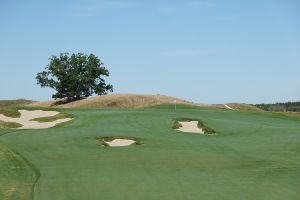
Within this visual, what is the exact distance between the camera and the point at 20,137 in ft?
95.1

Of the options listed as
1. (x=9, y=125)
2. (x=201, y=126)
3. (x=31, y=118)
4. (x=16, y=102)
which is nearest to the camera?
(x=201, y=126)

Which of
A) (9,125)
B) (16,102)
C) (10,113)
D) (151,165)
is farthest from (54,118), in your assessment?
(16,102)

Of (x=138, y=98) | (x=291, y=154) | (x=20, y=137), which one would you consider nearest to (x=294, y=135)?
(x=291, y=154)

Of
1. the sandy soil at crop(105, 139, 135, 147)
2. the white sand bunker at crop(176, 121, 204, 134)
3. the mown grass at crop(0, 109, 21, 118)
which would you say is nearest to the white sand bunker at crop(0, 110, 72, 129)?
the mown grass at crop(0, 109, 21, 118)

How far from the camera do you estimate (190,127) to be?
37.2 m

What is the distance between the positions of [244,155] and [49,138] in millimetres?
11253

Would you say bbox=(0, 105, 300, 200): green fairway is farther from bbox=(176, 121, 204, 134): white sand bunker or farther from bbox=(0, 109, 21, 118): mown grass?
bbox=(0, 109, 21, 118): mown grass

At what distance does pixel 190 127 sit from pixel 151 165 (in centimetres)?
1769

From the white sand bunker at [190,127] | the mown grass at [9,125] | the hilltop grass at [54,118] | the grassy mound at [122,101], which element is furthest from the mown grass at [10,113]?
the grassy mound at [122,101]

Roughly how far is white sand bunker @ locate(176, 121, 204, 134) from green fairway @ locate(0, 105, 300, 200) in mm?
2156

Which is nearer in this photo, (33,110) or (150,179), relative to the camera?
(150,179)

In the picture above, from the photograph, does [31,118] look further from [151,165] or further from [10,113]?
[151,165]

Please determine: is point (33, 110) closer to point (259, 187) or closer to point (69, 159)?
point (69, 159)

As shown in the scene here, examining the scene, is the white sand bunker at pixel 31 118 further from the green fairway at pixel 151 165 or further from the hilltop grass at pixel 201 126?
the hilltop grass at pixel 201 126
